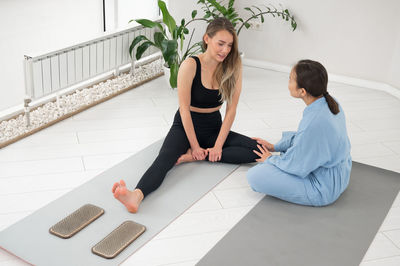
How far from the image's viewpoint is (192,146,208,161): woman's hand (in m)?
2.87

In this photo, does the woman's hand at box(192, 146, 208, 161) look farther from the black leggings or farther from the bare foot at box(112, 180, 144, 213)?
the bare foot at box(112, 180, 144, 213)

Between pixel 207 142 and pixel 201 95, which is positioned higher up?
pixel 201 95

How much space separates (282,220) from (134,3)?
2594 mm

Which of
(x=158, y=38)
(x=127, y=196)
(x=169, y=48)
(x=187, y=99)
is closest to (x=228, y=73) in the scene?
(x=187, y=99)

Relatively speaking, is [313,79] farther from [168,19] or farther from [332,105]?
[168,19]

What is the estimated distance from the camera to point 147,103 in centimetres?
379

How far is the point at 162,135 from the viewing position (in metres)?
3.28

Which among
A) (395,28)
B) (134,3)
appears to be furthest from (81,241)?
(395,28)

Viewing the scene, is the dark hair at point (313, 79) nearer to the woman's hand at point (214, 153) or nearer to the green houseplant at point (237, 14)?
the woman's hand at point (214, 153)

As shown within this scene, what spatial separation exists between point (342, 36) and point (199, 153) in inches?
77.8

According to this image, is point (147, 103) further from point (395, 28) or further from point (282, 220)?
point (395, 28)

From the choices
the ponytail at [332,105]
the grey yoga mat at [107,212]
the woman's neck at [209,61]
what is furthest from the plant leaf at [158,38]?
the ponytail at [332,105]

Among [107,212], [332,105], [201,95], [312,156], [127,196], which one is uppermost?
[332,105]

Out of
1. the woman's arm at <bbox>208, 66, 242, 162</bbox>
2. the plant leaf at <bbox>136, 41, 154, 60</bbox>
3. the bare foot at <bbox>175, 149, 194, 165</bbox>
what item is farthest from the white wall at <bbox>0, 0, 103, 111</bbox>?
the woman's arm at <bbox>208, 66, 242, 162</bbox>
